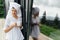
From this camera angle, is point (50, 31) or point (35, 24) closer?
point (50, 31)

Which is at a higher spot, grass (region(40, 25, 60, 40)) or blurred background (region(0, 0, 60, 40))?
blurred background (region(0, 0, 60, 40))

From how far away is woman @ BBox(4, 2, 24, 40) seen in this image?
229 centimetres

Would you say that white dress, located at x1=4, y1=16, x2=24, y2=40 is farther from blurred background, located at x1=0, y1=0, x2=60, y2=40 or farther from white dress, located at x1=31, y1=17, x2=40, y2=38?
blurred background, located at x1=0, y1=0, x2=60, y2=40

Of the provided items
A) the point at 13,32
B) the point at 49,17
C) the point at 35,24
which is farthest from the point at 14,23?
the point at 49,17

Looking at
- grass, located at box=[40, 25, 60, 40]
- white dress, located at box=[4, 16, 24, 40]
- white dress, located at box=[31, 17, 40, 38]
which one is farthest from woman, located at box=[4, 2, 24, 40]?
grass, located at box=[40, 25, 60, 40]

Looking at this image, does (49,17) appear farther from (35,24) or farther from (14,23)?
(14,23)

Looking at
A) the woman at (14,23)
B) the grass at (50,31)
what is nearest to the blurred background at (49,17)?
the grass at (50,31)

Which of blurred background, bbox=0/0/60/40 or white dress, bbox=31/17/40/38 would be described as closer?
blurred background, bbox=0/0/60/40

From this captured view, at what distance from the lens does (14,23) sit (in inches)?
91.4

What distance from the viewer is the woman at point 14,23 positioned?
2.29m

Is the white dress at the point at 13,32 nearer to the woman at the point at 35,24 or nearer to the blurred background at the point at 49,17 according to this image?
the woman at the point at 35,24

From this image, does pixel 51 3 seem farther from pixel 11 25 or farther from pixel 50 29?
pixel 11 25

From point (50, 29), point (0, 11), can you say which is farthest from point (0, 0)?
point (50, 29)

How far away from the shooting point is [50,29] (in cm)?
217
